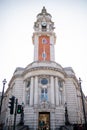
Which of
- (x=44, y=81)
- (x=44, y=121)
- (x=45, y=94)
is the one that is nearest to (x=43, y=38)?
(x=44, y=81)

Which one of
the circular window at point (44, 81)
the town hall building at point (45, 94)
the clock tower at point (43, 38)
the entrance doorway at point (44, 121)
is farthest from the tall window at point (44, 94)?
the clock tower at point (43, 38)

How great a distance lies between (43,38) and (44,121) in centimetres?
2221

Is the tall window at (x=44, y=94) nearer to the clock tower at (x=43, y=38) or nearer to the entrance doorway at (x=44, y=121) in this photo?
the entrance doorway at (x=44, y=121)

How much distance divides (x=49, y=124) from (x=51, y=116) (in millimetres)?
1494

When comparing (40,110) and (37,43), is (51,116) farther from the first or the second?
(37,43)

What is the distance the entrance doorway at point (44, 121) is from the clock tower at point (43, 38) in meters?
13.8

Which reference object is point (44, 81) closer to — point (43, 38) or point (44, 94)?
point (44, 94)

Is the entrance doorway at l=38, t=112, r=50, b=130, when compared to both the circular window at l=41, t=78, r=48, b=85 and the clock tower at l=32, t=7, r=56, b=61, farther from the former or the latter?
the clock tower at l=32, t=7, r=56, b=61

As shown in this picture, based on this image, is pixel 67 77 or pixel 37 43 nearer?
pixel 67 77

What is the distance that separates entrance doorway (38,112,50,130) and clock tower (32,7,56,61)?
1379 cm

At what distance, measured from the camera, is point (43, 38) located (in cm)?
4059

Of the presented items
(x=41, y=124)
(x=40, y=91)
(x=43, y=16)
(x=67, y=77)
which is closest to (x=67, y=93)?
(x=67, y=77)

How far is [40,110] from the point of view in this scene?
1077 inches

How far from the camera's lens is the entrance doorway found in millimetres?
26909
